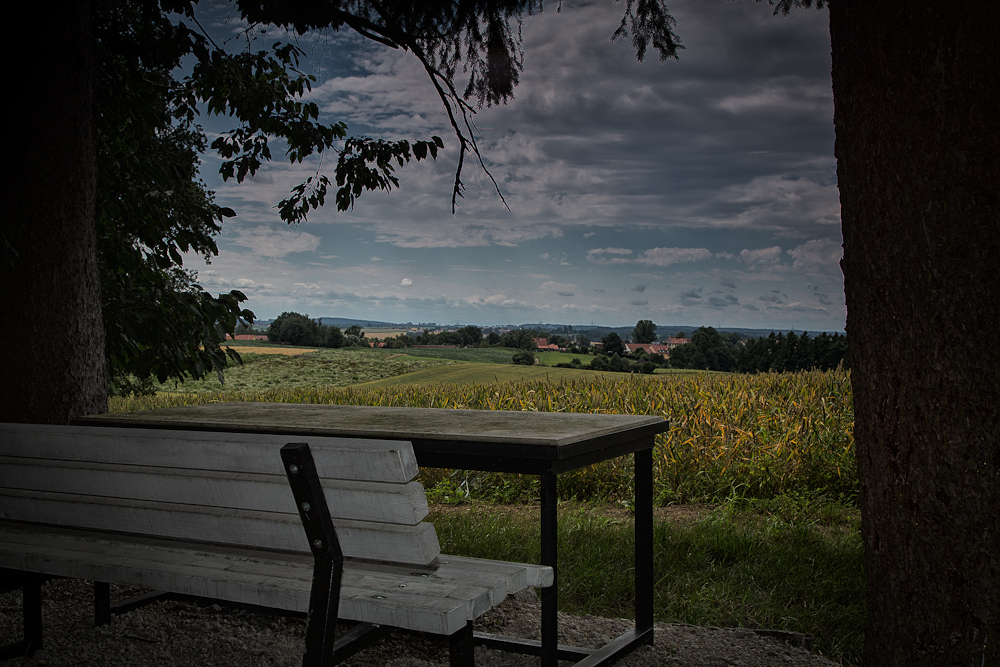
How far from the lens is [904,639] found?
8.33 feet

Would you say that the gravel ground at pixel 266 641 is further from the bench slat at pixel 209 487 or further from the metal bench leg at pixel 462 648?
the metal bench leg at pixel 462 648

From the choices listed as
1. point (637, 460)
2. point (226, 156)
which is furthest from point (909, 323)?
point (226, 156)

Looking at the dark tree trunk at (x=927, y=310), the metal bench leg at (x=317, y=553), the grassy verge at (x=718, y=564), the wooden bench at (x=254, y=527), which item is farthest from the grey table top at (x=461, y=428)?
the grassy verge at (x=718, y=564)

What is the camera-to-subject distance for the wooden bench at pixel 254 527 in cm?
176

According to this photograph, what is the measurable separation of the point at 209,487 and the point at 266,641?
4.32ft

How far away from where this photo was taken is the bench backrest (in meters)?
1.78

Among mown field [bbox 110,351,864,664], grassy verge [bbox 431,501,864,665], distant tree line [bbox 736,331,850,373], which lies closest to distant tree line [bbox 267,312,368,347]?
mown field [bbox 110,351,864,664]

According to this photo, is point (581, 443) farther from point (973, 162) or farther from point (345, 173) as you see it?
point (345, 173)

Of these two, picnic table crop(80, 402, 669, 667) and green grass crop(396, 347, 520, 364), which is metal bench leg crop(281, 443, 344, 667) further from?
green grass crop(396, 347, 520, 364)

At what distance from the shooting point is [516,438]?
89.7 inches

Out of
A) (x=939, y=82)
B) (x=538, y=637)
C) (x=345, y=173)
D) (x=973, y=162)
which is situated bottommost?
(x=538, y=637)

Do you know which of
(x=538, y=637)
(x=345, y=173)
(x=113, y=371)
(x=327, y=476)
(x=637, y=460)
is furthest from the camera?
(x=345, y=173)

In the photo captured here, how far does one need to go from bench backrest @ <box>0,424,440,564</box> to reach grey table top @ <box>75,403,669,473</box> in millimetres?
514

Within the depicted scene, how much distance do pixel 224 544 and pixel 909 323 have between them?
7.05 ft
